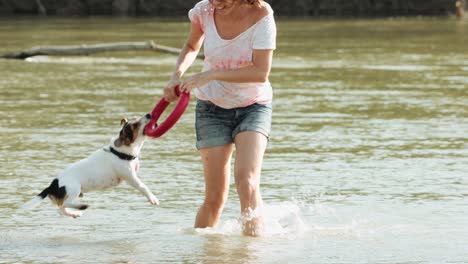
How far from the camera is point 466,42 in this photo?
110ft

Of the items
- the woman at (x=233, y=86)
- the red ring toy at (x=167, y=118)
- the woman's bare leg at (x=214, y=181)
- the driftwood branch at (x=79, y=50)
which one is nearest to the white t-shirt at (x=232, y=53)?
the woman at (x=233, y=86)

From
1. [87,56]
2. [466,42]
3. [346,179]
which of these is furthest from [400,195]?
[466,42]

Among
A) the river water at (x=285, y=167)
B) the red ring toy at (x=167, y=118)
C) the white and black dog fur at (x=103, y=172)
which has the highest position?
the red ring toy at (x=167, y=118)

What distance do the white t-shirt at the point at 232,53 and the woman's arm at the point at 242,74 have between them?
2.9 inches

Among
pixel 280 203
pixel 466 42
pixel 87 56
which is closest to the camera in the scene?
pixel 280 203

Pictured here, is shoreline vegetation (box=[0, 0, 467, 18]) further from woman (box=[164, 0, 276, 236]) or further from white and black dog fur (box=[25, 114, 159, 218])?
woman (box=[164, 0, 276, 236])

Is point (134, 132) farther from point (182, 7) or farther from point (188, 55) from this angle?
point (182, 7)

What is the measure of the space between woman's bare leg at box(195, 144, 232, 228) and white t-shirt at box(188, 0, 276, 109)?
0.34 m

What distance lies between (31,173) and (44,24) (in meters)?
34.0

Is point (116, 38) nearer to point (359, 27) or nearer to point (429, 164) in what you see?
point (359, 27)

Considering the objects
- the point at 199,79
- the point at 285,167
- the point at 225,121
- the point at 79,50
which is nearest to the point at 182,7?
the point at 79,50

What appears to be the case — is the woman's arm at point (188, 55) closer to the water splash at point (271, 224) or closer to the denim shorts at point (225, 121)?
the denim shorts at point (225, 121)

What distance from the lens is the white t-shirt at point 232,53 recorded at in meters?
8.72

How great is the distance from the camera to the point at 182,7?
64.2m
